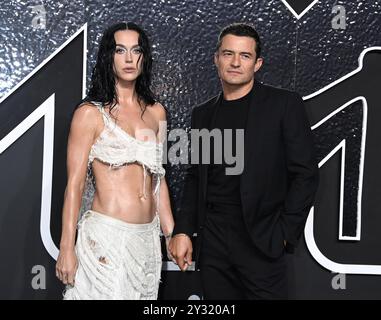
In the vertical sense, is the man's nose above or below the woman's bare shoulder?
above

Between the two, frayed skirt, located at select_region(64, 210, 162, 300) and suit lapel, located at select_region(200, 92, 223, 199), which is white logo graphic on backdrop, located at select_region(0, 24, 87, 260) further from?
suit lapel, located at select_region(200, 92, 223, 199)

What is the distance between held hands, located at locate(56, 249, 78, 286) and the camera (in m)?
2.57

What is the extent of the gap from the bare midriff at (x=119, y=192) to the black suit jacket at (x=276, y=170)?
46 centimetres

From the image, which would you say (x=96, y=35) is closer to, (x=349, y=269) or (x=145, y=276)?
(x=145, y=276)

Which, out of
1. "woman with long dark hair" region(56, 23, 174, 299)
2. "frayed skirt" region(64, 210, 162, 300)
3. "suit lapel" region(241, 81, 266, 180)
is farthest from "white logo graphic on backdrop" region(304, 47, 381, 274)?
"frayed skirt" region(64, 210, 162, 300)

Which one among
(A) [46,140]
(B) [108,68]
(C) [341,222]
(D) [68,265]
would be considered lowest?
(D) [68,265]

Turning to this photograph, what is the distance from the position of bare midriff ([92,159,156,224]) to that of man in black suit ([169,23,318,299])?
0.92 ft

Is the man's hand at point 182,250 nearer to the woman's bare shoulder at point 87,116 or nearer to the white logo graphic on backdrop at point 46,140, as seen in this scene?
the woman's bare shoulder at point 87,116

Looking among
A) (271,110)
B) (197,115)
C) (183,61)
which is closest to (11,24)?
(183,61)

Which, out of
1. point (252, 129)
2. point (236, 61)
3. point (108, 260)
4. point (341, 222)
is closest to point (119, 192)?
point (108, 260)

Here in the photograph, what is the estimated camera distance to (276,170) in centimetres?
264

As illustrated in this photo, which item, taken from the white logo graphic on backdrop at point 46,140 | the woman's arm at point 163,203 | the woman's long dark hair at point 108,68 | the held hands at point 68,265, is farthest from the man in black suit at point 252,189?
the white logo graphic on backdrop at point 46,140

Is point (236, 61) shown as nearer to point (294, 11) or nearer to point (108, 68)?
point (108, 68)

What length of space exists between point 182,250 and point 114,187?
1.38ft
